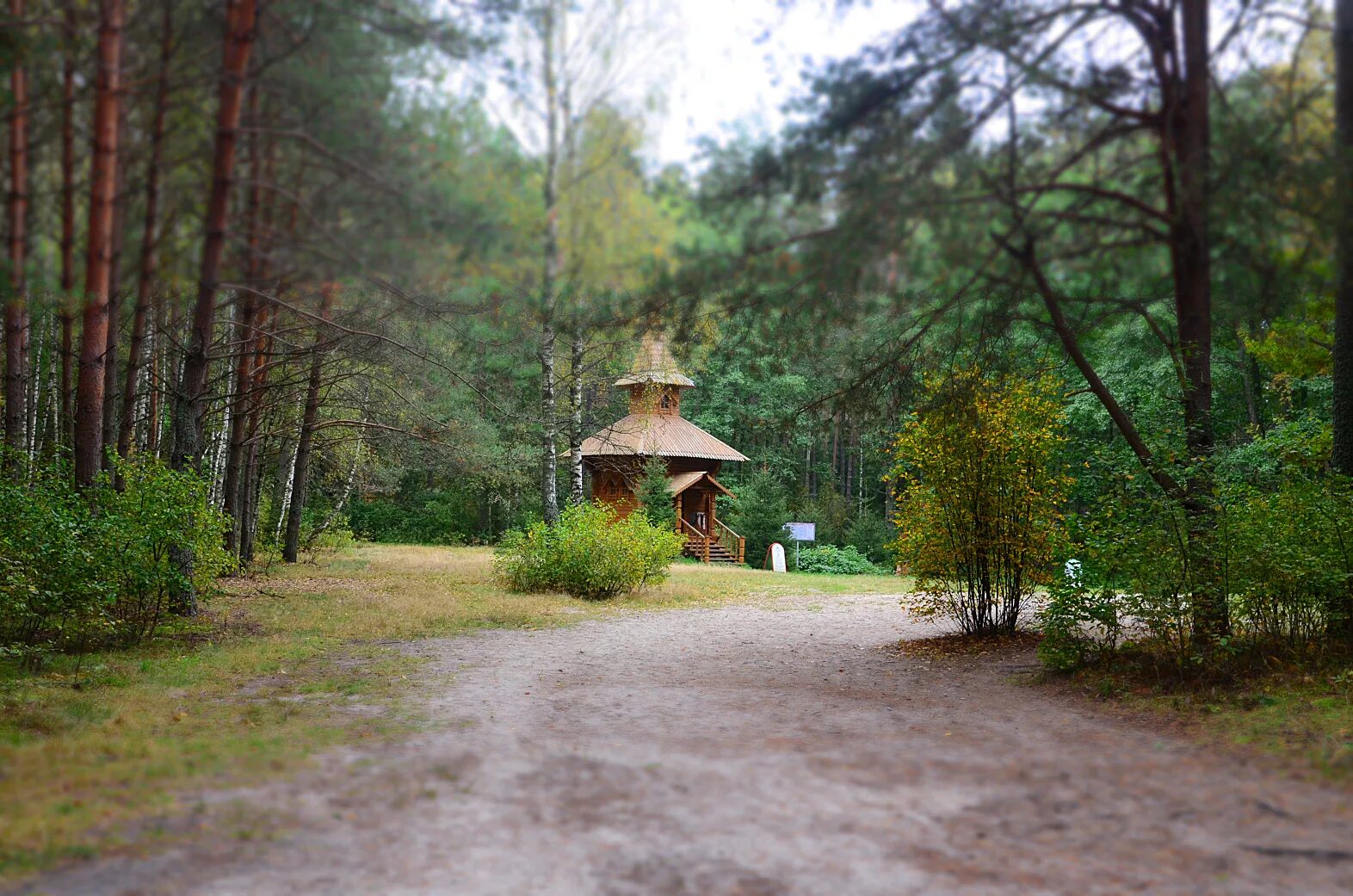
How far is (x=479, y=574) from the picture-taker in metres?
22.3

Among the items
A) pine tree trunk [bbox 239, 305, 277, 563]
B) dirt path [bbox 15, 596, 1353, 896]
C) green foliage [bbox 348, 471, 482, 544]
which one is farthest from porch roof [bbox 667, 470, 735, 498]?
dirt path [bbox 15, 596, 1353, 896]

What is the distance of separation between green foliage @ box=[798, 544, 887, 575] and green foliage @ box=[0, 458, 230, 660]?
22.9 meters

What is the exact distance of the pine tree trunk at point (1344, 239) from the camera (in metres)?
6.00

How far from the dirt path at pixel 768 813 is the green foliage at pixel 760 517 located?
2568 centimetres

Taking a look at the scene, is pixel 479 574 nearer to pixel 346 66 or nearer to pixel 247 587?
pixel 247 587

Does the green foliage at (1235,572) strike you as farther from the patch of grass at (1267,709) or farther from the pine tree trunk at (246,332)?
the pine tree trunk at (246,332)

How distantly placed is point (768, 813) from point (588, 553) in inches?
518

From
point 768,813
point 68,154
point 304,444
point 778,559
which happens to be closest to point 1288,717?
point 768,813

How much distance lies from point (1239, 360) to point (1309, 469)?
15.3 meters

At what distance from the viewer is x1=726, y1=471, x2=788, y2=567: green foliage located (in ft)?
110

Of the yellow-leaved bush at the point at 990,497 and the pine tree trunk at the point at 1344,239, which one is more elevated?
the pine tree trunk at the point at 1344,239

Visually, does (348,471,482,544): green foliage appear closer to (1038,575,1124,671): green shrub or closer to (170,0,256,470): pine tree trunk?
(1038,575,1124,671): green shrub

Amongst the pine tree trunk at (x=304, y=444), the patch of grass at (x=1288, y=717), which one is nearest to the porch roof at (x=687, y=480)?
the pine tree trunk at (x=304, y=444)

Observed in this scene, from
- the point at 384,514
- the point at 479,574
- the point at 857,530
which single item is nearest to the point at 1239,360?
the point at 857,530
